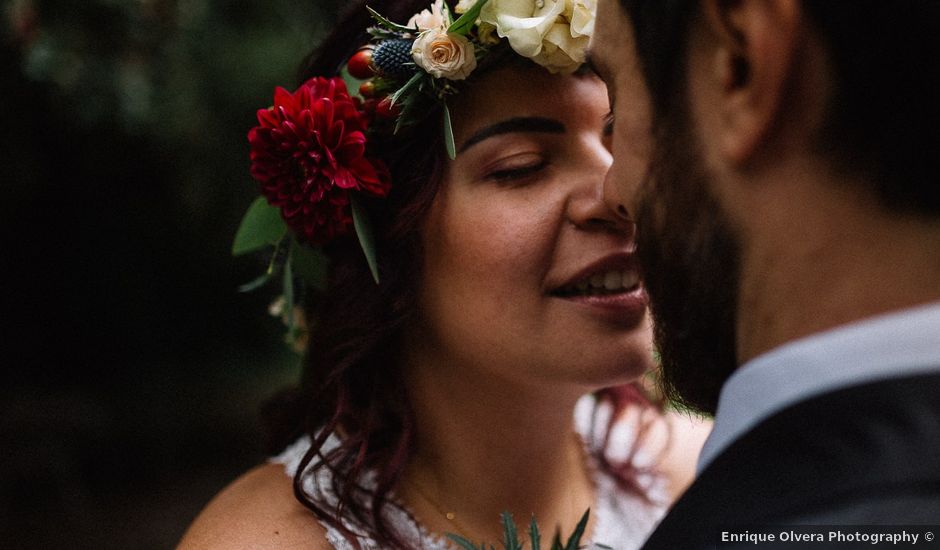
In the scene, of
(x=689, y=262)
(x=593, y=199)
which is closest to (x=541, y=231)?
(x=593, y=199)

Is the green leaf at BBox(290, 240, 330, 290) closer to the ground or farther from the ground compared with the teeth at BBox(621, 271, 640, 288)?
closer to the ground

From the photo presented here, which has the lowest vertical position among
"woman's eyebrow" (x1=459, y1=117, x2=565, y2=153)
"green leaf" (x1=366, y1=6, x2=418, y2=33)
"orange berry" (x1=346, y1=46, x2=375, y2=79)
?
"woman's eyebrow" (x1=459, y1=117, x2=565, y2=153)

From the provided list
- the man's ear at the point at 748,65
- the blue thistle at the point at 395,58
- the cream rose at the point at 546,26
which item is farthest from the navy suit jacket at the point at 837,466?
the blue thistle at the point at 395,58

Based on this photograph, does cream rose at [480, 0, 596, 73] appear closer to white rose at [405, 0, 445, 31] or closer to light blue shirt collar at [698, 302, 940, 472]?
white rose at [405, 0, 445, 31]

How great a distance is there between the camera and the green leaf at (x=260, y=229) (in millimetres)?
2268

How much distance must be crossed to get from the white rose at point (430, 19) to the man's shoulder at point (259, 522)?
1153 millimetres

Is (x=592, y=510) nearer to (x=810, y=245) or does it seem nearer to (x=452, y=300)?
(x=452, y=300)

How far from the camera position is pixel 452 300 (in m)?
2.02

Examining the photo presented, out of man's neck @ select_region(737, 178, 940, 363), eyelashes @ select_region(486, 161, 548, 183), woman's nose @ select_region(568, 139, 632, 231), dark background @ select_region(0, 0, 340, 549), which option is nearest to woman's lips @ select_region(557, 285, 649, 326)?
woman's nose @ select_region(568, 139, 632, 231)

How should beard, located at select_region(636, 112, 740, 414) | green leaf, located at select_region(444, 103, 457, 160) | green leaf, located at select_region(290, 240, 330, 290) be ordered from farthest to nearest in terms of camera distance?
green leaf, located at select_region(290, 240, 330, 290) → green leaf, located at select_region(444, 103, 457, 160) → beard, located at select_region(636, 112, 740, 414)

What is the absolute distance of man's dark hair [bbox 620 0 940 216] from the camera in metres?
→ 1.01

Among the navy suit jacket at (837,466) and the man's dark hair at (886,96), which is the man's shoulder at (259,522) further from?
the man's dark hair at (886,96)

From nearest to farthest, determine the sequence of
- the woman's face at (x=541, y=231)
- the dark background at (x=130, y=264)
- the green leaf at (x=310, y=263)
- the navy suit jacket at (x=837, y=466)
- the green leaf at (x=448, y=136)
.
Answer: the navy suit jacket at (x=837, y=466), the green leaf at (x=448, y=136), the woman's face at (x=541, y=231), the green leaf at (x=310, y=263), the dark background at (x=130, y=264)

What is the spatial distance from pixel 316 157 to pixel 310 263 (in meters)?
0.44
